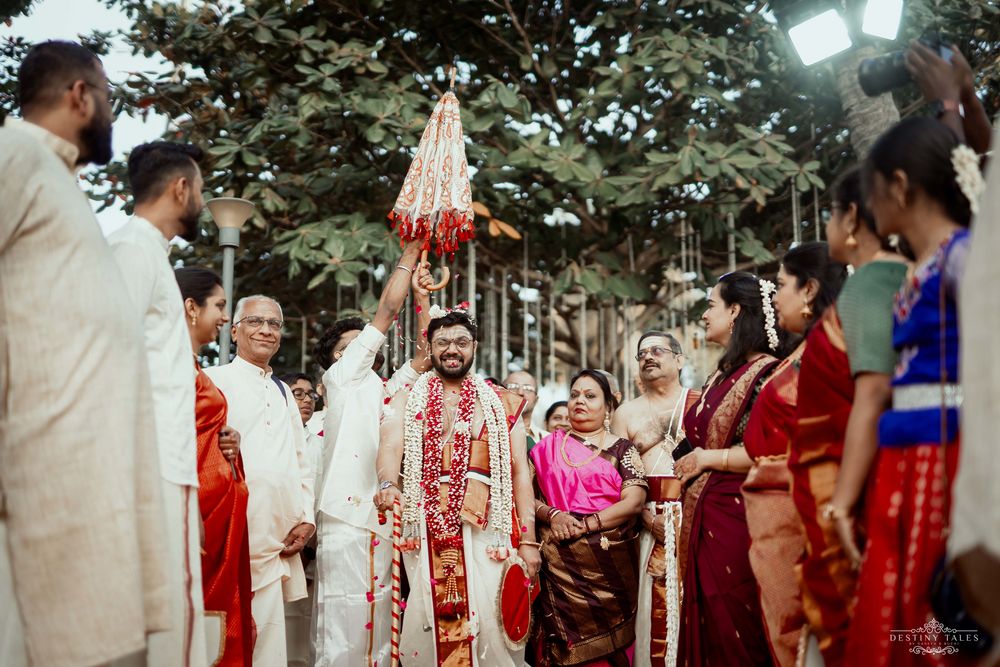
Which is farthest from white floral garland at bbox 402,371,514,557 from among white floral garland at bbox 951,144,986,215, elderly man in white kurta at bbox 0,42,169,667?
white floral garland at bbox 951,144,986,215

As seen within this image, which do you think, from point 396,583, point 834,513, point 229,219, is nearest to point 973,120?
point 834,513

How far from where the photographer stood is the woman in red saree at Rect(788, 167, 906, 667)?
242cm

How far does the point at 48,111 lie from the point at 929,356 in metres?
2.40

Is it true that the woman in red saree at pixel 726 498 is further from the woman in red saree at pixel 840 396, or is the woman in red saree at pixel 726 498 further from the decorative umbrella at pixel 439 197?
the decorative umbrella at pixel 439 197

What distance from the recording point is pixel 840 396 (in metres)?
2.64

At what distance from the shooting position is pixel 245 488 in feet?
13.8

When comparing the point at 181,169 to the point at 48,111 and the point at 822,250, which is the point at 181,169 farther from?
the point at 822,250

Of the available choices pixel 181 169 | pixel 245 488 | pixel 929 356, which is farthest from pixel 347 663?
pixel 929 356

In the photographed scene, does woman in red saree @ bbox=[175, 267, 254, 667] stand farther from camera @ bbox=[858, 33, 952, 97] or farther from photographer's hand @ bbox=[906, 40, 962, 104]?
photographer's hand @ bbox=[906, 40, 962, 104]

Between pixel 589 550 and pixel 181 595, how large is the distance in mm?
3258

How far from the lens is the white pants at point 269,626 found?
4.44 metres

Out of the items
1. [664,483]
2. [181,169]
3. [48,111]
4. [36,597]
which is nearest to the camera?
[36,597]

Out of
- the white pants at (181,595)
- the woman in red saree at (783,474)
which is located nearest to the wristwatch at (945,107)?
the woman in red saree at (783,474)

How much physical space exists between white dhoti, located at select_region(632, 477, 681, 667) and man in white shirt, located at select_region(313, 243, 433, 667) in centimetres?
151
